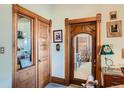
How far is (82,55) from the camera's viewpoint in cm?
364

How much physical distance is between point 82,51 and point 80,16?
92 centimetres

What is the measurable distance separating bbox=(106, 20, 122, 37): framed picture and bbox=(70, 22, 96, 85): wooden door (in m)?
0.40

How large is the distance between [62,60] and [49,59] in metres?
0.36

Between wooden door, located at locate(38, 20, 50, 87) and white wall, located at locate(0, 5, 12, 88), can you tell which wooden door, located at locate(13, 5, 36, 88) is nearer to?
white wall, located at locate(0, 5, 12, 88)

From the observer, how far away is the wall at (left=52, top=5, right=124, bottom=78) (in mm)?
2955

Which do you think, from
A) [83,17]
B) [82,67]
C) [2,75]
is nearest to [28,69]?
[2,75]

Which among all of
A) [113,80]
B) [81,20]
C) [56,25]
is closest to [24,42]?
[56,25]

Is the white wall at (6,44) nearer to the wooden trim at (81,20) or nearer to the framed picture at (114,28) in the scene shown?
the wooden trim at (81,20)

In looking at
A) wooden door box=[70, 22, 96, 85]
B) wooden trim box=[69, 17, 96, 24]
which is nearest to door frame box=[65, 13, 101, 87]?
wooden trim box=[69, 17, 96, 24]

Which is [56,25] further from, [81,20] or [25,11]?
[25,11]

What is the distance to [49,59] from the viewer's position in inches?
147

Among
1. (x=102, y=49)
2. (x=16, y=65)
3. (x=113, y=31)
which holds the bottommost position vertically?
(x=16, y=65)

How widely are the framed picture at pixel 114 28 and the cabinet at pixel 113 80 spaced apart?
0.92 meters
